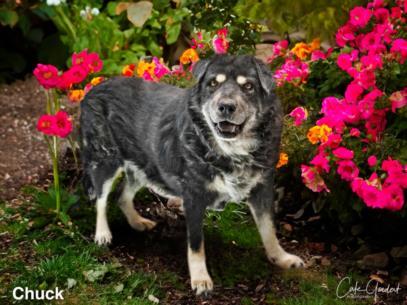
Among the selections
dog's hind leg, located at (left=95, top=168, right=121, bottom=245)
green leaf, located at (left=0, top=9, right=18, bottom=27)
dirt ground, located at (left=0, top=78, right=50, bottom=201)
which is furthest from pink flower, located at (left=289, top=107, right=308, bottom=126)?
green leaf, located at (left=0, top=9, right=18, bottom=27)

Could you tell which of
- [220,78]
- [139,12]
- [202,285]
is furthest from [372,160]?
[139,12]

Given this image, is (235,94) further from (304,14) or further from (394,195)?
(394,195)

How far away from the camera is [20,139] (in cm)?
A: 685

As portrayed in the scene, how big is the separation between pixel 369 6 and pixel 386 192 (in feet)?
4.96

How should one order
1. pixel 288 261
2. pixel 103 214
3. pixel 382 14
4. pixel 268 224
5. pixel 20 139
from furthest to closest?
pixel 20 139
pixel 103 214
pixel 382 14
pixel 288 261
pixel 268 224

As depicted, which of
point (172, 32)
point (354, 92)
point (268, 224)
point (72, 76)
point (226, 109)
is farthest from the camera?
point (172, 32)

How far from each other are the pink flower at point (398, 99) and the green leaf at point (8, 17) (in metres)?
4.80

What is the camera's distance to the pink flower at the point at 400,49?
4.43 m

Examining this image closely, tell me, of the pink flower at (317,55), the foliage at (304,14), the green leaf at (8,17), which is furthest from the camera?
the green leaf at (8,17)

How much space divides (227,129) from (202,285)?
97 centimetres

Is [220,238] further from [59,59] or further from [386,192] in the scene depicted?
[59,59]

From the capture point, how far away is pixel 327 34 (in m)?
4.44

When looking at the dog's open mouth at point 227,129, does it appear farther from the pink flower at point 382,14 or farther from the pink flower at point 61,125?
the pink flower at point 382,14

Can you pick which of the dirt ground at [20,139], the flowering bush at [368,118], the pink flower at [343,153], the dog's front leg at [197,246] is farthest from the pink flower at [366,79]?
the dirt ground at [20,139]
